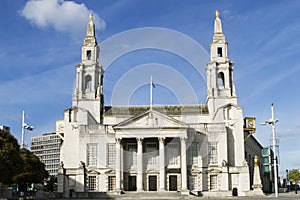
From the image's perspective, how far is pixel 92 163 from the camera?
221 feet

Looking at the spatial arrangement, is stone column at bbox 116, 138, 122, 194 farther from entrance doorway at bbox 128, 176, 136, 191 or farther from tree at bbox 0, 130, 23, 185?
tree at bbox 0, 130, 23, 185

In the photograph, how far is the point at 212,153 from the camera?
67.1 m

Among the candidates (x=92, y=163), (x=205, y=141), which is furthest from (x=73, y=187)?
(x=205, y=141)

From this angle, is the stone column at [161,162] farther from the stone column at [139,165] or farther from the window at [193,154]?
the window at [193,154]

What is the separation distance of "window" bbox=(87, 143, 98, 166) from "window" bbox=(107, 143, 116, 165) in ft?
6.21

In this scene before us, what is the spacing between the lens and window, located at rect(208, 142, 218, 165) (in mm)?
66750

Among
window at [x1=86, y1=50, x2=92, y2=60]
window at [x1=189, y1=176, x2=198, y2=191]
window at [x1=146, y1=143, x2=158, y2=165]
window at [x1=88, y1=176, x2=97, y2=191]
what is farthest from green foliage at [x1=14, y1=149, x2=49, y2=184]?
window at [x1=189, y1=176, x2=198, y2=191]

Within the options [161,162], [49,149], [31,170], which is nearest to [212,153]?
[161,162]

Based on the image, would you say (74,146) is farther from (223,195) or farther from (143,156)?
(223,195)

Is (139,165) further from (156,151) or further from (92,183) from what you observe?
(92,183)

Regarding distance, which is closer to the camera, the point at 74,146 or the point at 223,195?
the point at 223,195

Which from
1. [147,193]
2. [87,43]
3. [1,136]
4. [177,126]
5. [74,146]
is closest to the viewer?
[1,136]

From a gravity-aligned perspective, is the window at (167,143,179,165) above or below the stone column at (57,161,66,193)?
above

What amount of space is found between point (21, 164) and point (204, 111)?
3577 cm
